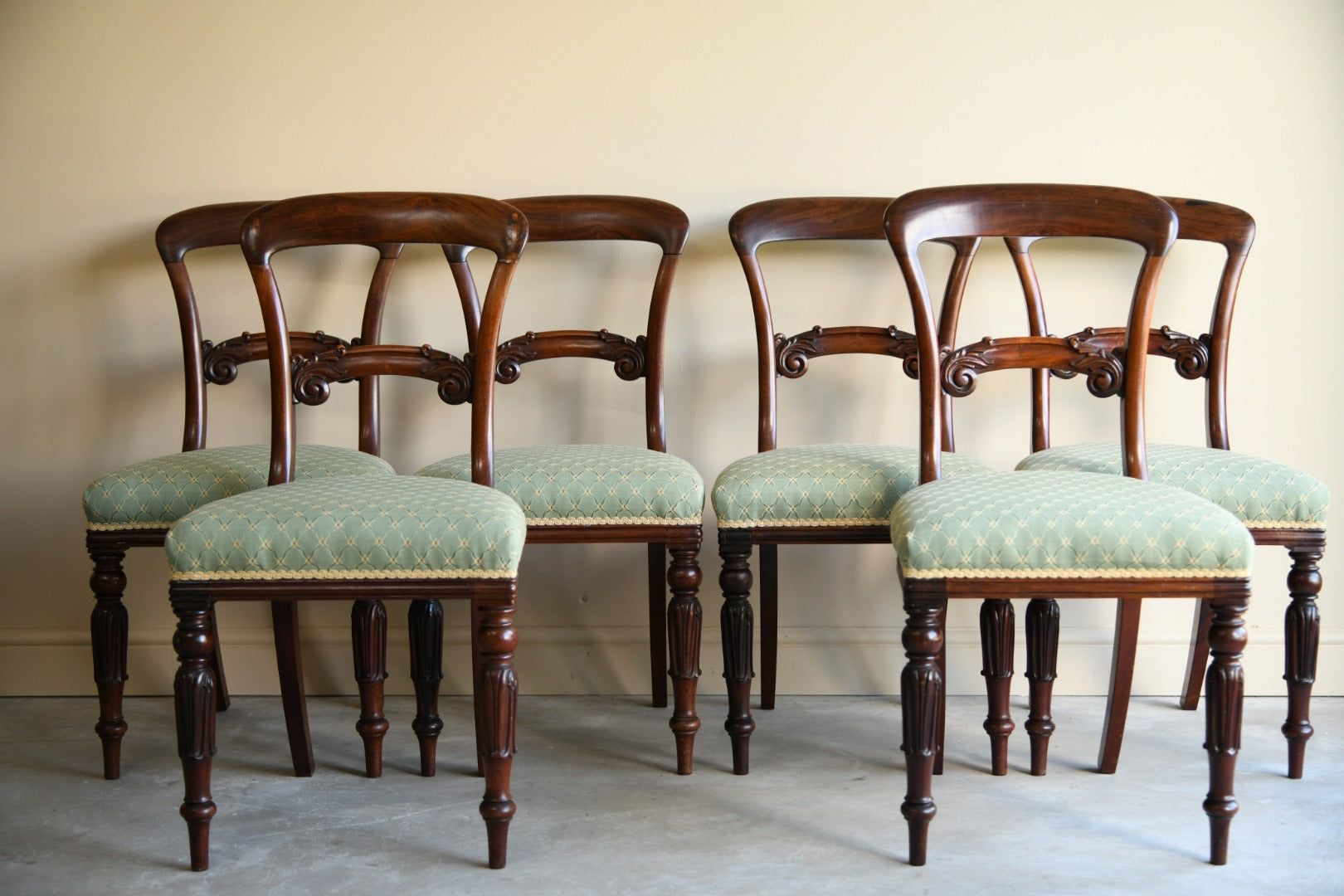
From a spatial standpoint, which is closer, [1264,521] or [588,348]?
[1264,521]

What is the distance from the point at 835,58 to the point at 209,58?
1471 mm

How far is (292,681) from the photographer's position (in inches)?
87.3

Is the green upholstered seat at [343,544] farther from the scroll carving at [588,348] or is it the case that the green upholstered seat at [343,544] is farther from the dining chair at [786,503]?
the scroll carving at [588,348]

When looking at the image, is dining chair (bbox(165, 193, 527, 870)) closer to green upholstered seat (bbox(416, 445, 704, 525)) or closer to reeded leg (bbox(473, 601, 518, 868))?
reeded leg (bbox(473, 601, 518, 868))

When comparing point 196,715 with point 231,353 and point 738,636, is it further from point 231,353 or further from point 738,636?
point 231,353

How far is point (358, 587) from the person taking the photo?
1793mm

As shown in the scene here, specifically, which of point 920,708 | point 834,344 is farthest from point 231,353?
point 920,708

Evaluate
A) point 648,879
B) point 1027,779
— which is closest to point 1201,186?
point 1027,779

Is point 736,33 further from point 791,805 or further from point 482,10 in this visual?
point 791,805

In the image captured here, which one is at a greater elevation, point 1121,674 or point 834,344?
point 834,344

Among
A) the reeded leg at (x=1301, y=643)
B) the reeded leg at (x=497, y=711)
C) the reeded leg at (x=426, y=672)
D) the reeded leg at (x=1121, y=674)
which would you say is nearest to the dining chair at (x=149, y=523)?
the reeded leg at (x=426, y=672)

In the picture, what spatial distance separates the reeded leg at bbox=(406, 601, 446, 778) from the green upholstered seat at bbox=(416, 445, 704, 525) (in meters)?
0.34

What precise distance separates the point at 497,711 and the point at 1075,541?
0.91 meters

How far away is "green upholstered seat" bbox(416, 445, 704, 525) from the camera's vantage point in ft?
7.09
